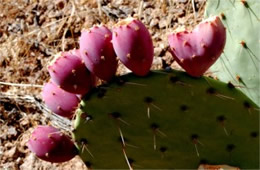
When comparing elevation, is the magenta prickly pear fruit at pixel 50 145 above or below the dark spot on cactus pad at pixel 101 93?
below

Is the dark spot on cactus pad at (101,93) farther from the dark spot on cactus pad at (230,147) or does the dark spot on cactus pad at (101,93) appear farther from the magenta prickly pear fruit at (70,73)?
the dark spot on cactus pad at (230,147)

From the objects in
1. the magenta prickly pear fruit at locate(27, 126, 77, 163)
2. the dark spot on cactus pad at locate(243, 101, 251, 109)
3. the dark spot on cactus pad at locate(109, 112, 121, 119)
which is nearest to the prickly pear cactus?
the dark spot on cactus pad at locate(243, 101, 251, 109)

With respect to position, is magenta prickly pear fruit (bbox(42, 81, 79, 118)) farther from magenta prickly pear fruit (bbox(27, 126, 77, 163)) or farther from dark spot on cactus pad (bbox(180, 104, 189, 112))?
dark spot on cactus pad (bbox(180, 104, 189, 112))

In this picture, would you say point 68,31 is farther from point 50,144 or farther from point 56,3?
point 50,144

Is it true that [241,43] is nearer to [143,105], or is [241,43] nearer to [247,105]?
[247,105]

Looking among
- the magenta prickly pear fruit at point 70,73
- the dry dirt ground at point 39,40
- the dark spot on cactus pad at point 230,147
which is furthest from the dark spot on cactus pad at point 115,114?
the dry dirt ground at point 39,40

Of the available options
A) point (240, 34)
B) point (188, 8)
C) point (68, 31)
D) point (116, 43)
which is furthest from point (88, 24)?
point (116, 43)
